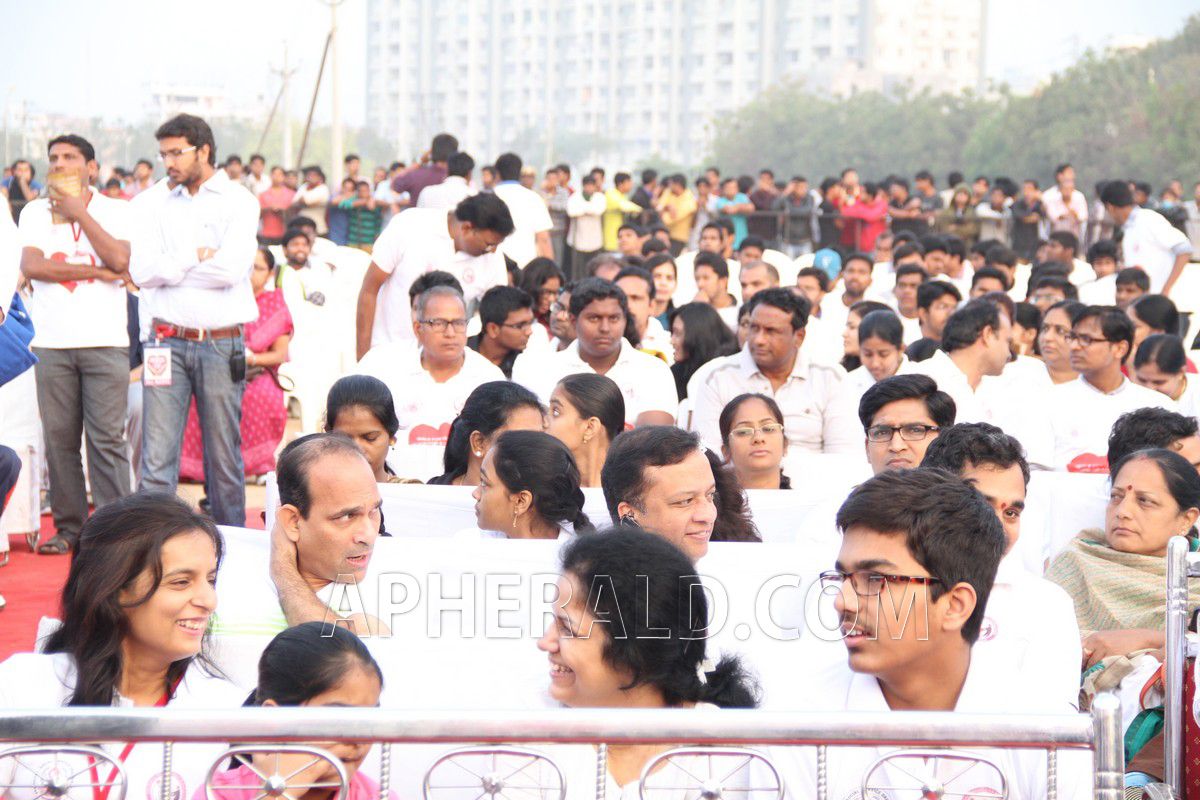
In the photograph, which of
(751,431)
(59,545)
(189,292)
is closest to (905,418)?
(751,431)

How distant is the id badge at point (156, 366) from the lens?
265 inches

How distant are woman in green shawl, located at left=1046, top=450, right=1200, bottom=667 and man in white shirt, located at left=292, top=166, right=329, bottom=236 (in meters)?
17.5

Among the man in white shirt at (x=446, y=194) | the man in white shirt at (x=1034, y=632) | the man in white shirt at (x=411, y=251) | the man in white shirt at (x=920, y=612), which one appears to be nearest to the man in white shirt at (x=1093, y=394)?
the man in white shirt at (x=411, y=251)

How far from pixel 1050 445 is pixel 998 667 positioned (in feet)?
12.8

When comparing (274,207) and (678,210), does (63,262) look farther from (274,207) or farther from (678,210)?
(274,207)

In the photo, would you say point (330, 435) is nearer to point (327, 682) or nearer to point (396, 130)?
point (327, 682)

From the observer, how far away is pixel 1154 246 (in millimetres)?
12883

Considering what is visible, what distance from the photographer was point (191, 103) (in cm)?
9388

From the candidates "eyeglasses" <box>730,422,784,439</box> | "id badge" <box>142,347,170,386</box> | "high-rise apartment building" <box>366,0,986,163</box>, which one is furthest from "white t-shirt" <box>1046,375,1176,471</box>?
"high-rise apartment building" <box>366,0,986,163</box>

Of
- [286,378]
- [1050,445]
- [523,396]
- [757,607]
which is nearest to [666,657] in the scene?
[757,607]

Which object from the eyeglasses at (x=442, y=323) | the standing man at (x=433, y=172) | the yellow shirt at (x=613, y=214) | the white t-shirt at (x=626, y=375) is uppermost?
the yellow shirt at (x=613, y=214)

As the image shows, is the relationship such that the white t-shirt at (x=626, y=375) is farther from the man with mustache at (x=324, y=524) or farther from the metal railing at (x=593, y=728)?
the metal railing at (x=593, y=728)

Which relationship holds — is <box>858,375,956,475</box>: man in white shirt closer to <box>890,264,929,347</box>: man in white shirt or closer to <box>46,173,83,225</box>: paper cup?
<box>46,173,83,225</box>: paper cup

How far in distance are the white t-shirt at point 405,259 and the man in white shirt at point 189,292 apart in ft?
4.53
